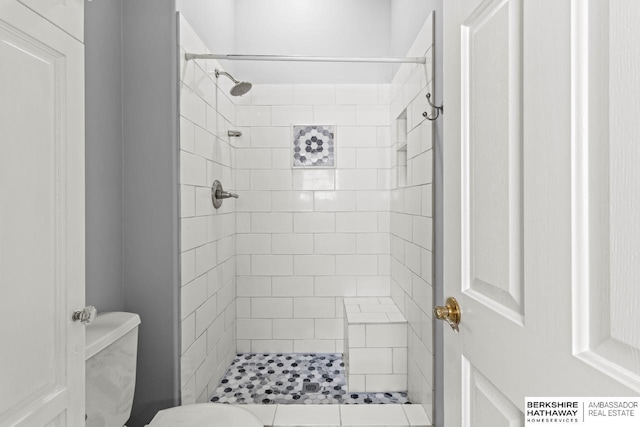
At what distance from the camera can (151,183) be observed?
169 centimetres

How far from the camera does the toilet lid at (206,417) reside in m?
1.34

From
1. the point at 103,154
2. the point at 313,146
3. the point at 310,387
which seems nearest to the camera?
the point at 103,154

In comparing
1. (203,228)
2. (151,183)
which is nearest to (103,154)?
(151,183)

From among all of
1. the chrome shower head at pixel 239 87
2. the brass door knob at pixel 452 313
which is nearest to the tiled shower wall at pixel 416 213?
the brass door knob at pixel 452 313

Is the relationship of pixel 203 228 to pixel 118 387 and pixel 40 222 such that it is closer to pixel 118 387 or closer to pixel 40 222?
pixel 118 387

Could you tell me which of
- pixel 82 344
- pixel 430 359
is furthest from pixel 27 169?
pixel 430 359

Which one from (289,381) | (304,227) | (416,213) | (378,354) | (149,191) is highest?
(149,191)

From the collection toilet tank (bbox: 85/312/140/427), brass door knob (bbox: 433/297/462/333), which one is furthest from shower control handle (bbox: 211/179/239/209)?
brass door knob (bbox: 433/297/462/333)

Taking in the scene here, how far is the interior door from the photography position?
17.7 inches

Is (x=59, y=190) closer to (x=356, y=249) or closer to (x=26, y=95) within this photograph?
(x=26, y=95)

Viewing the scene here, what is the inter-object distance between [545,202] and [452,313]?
0.41m

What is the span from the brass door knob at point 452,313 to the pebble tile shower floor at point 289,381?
1469 mm

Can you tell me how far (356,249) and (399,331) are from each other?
0.75m

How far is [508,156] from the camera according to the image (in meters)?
0.68
